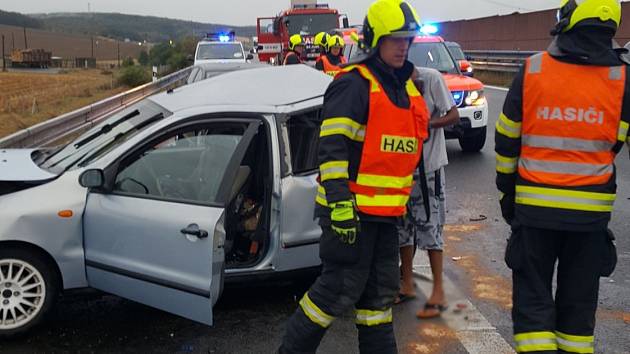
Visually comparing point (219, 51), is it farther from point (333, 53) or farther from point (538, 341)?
point (538, 341)

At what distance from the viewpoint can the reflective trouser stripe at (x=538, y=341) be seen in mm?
3025

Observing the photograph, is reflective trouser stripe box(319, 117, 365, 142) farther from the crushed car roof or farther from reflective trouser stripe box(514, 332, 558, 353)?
the crushed car roof

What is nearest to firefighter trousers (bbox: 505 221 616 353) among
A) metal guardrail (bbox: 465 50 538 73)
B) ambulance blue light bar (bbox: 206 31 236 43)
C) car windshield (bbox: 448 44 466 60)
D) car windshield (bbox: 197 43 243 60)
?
car windshield (bbox: 448 44 466 60)

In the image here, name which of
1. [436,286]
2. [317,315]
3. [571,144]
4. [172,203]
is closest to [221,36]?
[436,286]

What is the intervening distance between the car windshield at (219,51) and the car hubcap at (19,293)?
19.4m

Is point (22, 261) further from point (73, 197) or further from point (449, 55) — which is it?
point (449, 55)

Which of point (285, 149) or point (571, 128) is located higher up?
point (571, 128)

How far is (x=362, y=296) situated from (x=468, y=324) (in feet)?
4.28

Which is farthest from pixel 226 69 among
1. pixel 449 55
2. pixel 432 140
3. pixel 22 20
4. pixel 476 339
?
pixel 22 20

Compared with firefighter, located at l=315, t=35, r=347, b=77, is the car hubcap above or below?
below

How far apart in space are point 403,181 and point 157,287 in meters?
1.58

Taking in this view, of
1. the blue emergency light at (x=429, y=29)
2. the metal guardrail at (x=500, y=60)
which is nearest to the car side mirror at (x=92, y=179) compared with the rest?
the blue emergency light at (x=429, y=29)

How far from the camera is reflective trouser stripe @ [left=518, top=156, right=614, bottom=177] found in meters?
2.97

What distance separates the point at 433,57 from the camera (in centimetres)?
1098
